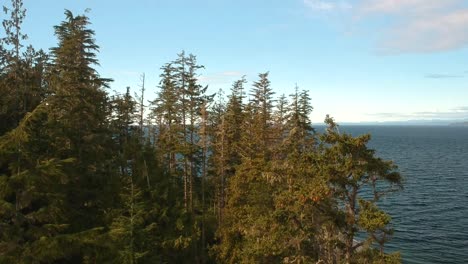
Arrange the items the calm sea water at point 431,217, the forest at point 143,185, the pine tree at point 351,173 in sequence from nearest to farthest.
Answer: the forest at point 143,185 < the pine tree at point 351,173 < the calm sea water at point 431,217

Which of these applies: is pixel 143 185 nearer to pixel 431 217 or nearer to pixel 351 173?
pixel 351 173

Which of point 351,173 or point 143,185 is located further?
point 143,185

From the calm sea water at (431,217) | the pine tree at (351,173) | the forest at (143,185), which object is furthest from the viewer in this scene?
the calm sea water at (431,217)

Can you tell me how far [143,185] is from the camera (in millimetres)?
24609

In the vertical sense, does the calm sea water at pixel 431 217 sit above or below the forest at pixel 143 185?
below

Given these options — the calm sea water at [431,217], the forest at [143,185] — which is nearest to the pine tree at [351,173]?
the forest at [143,185]

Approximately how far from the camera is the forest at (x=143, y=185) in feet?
37.3

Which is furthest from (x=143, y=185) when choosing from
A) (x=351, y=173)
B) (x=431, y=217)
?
(x=431, y=217)

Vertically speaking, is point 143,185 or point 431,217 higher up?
point 143,185

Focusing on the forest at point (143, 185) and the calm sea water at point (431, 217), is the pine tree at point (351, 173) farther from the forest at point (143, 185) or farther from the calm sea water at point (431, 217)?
the calm sea water at point (431, 217)

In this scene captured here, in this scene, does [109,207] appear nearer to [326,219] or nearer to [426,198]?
[326,219]

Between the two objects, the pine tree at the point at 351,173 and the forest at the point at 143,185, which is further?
the pine tree at the point at 351,173

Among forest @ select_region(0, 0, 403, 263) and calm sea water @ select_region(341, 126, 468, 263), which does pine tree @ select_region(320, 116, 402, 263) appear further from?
calm sea water @ select_region(341, 126, 468, 263)

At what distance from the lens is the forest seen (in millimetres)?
11359
